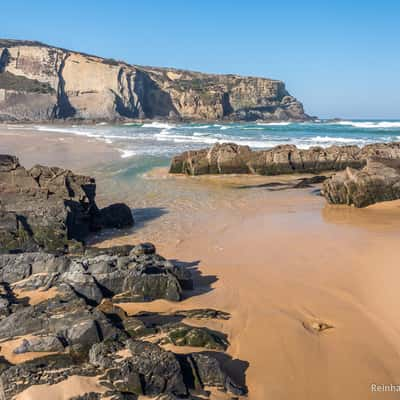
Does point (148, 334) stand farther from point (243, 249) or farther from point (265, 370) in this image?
point (243, 249)

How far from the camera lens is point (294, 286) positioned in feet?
18.3

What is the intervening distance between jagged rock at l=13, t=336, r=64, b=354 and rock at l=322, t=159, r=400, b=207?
840 cm

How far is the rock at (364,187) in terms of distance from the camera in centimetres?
1063

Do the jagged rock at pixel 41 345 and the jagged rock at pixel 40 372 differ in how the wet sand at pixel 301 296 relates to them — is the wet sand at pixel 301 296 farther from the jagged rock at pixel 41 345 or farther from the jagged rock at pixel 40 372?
the jagged rock at pixel 40 372

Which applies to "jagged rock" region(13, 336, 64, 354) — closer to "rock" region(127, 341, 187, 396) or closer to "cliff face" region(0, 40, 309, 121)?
"rock" region(127, 341, 187, 396)

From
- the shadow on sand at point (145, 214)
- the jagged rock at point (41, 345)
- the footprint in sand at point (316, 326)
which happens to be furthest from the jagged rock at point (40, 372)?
the shadow on sand at point (145, 214)

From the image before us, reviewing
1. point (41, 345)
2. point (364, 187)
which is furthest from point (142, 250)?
point (364, 187)

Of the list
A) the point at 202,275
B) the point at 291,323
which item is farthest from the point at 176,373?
the point at 202,275

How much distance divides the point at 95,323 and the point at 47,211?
13.1 ft

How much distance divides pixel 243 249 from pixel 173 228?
1.95 meters

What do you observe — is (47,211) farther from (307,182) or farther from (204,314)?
(307,182)

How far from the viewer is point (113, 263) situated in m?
5.41

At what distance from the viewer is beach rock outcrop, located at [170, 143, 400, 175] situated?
1675 cm

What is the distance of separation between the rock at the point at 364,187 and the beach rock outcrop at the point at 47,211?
5.07 metres
